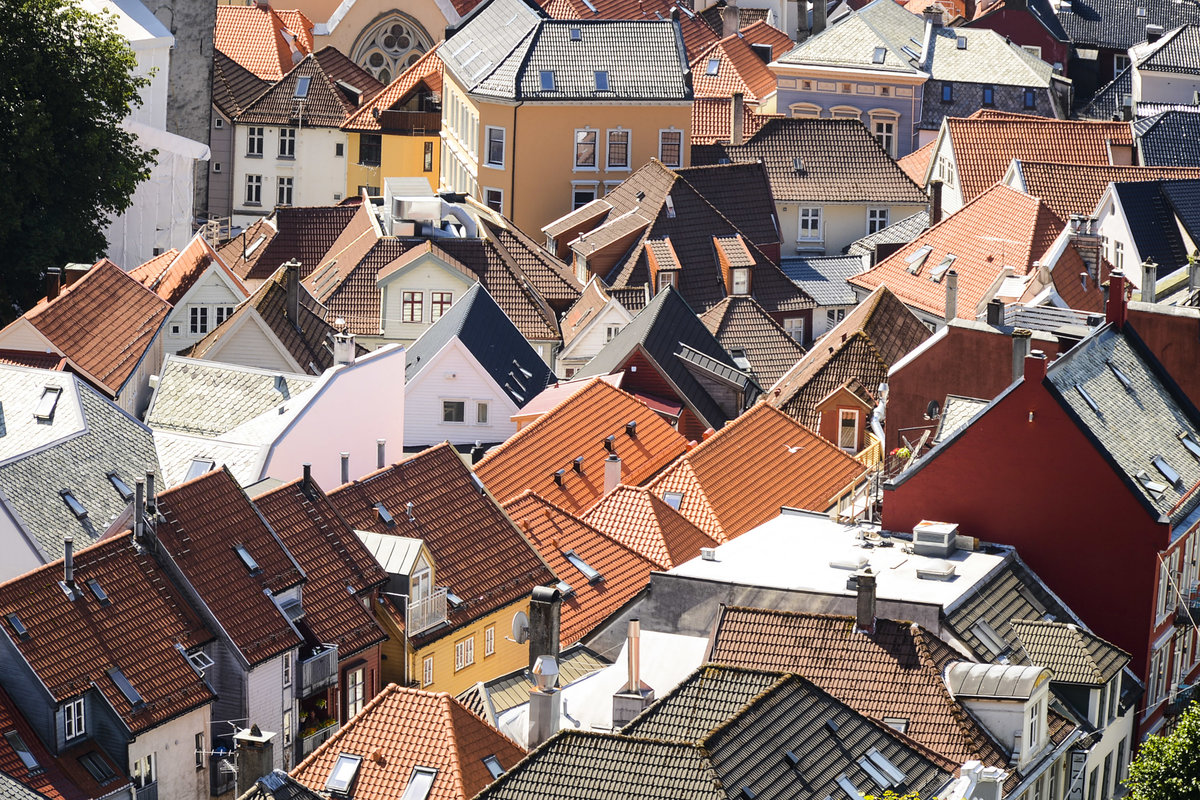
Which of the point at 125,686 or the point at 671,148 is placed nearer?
the point at 125,686

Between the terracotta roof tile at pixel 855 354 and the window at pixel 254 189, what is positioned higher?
the window at pixel 254 189

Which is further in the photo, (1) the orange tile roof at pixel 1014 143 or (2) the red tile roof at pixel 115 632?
(1) the orange tile roof at pixel 1014 143

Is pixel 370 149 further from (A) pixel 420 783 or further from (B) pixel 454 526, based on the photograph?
(A) pixel 420 783

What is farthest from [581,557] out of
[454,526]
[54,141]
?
[54,141]

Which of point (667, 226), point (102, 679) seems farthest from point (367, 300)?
point (102, 679)

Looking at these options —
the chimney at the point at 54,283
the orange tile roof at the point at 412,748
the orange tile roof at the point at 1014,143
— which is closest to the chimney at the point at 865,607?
the orange tile roof at the point at 412,748

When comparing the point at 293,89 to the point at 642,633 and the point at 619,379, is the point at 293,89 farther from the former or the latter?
the point at 642,633

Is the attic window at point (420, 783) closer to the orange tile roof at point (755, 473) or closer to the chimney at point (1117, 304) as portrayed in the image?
the orange tile roof at point (755, 473)
